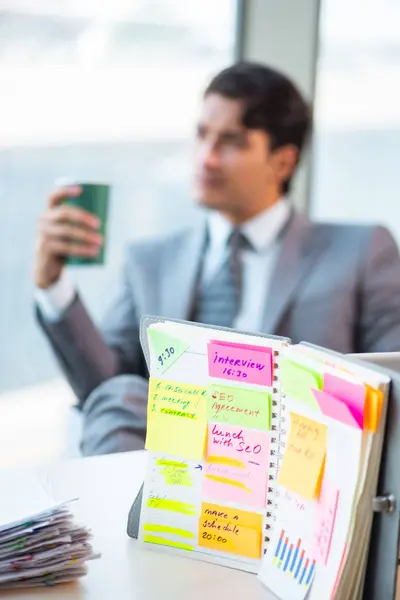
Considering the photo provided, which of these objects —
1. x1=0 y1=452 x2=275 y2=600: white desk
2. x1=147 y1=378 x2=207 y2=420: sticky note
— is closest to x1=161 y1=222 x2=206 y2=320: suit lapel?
x1=0 y1=452 x2=275 y2=600: white desk

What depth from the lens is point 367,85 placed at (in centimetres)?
311

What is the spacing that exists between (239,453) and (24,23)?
1853 millimetres

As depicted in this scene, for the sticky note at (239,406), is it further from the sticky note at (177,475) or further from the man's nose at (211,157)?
the man's nose at (211,157)

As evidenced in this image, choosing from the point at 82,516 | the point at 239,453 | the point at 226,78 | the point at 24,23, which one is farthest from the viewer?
the point at 24,23

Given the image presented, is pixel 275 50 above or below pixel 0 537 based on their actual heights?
above

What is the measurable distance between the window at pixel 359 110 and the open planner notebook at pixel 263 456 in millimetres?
2106

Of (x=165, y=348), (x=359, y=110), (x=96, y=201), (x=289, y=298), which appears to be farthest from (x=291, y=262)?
(x=165, y=348)

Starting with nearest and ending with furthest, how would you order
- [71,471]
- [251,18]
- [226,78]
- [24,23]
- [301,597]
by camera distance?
[301,597] < [71,471] < [226,78] < [24,23] < [251,18]

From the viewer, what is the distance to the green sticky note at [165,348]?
44.8 inches

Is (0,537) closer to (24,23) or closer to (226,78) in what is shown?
(226,78)

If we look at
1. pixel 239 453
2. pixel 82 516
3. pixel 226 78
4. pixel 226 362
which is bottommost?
pixel 82 516

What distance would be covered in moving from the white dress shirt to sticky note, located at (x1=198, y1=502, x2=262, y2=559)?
130 centimetres

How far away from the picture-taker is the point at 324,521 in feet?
3.28

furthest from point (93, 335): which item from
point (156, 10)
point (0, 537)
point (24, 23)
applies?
point (0, 537)
